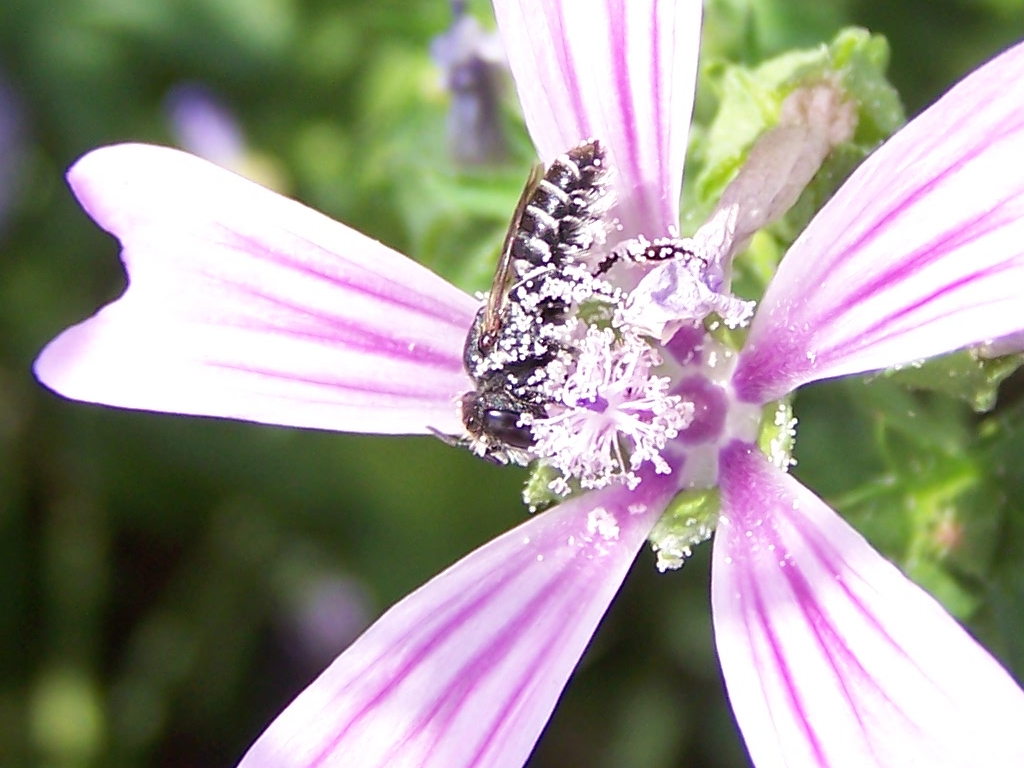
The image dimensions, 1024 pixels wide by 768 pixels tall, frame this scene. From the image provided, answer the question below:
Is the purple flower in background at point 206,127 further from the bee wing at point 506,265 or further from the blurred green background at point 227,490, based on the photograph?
the bee wing at point 506,265

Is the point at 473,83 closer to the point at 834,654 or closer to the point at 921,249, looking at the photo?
the point at 921,249

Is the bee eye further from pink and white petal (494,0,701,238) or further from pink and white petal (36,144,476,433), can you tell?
pink and white petal (494,0,701,238)

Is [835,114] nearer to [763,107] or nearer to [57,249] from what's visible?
[763,107]

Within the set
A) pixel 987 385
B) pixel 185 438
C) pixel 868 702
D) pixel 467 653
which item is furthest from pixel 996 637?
pixel 185 438

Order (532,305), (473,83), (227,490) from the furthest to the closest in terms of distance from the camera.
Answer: (227,490) → (473,83) → (532,305)

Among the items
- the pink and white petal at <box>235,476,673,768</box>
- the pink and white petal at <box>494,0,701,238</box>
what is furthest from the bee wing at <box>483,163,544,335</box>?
the pink and white petal at <box>235,476,673,768</box>

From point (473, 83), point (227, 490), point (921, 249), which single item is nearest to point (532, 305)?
point (921, 249)

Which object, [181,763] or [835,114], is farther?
[181,763]
